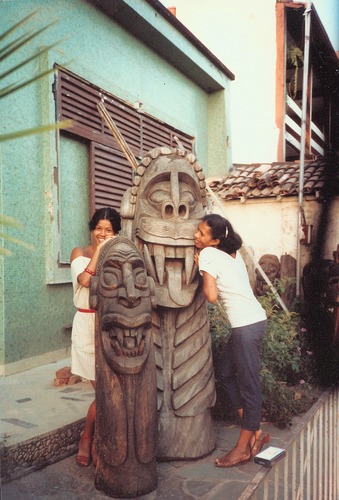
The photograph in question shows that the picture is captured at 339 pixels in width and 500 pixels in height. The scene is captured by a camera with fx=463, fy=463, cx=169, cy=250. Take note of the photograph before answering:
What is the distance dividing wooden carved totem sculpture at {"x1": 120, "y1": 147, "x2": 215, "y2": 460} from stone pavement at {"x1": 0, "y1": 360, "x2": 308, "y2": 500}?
8.5 inches

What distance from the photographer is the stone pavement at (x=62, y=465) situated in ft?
8.38

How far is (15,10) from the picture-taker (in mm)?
4180

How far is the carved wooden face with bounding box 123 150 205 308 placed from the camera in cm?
294

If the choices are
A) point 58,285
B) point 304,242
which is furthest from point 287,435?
point 304,242

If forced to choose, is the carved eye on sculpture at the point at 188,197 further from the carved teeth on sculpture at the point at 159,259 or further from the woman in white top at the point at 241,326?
the carved teeth on sculpture at the point at 159,259

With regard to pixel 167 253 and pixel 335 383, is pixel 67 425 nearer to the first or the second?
pixel 167 253

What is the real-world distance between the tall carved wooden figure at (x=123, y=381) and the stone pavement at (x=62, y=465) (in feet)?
0.50

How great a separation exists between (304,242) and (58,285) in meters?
4.00

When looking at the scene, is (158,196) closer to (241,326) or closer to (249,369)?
(241,326)

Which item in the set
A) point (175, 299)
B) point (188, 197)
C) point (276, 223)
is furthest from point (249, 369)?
point (276, 223)

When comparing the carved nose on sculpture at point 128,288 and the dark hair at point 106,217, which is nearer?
the carved nose on sculpture at point 128,288

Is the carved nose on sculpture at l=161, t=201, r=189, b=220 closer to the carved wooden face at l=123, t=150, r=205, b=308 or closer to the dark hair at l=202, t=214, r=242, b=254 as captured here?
the carved wooden face at l=123, t=150, r=205, b=308

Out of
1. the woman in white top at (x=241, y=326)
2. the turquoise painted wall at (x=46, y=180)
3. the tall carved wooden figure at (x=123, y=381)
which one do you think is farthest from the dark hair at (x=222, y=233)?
the turquoise painted wall at (x=46, y=180)

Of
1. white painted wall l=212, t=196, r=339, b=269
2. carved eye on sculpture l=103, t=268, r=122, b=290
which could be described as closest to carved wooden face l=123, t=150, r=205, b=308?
carved eye on sculpture l=103, t=268, r=122, b=290
